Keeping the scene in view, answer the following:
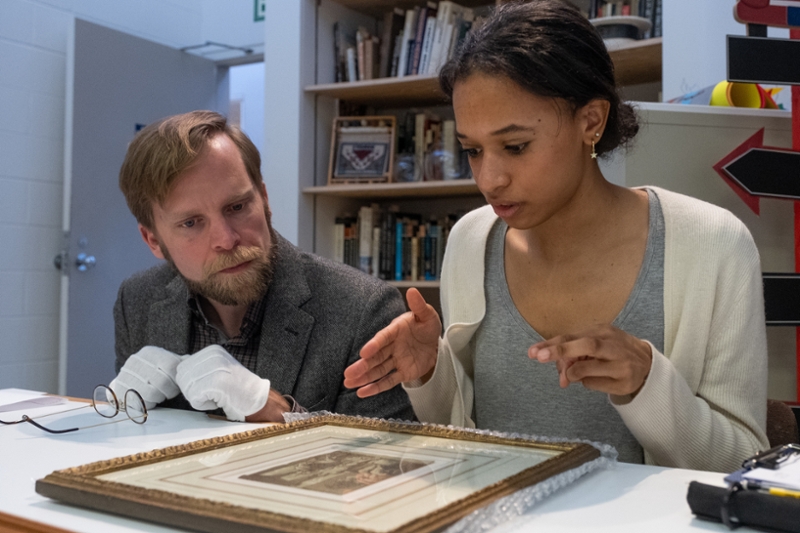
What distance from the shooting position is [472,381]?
1.30 m

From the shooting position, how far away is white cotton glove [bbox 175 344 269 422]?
1.08 metres

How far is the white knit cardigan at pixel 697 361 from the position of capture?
3.06ft

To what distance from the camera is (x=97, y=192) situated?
3479 mm

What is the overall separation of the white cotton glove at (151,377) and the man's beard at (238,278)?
0.78 ft

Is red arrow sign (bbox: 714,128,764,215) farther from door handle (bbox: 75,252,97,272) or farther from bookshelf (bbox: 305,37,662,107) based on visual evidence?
door handle (bbox: 75,252,97,272)

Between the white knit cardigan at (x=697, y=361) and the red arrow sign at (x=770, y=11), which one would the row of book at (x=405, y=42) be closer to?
the red arrow sign at (x=770, y=11)

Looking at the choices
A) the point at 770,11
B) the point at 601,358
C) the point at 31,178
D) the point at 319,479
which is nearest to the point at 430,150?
the point at 770,11

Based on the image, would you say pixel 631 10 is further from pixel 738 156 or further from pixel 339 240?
pixel 339 240

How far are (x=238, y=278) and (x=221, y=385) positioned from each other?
0.38 m

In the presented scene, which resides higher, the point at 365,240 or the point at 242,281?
the point at 365,240

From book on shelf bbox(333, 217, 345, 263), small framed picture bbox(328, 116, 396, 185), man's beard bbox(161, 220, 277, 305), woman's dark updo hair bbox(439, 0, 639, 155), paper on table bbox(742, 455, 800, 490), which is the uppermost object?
small framed picture bbox(328, 116, 396, 185)

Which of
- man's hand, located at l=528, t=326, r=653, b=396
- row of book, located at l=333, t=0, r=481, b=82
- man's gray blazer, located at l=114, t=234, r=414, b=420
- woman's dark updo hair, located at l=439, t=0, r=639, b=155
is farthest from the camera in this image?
row of book, located at l=333, t=0, r=481, b=82

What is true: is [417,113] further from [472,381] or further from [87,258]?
[472,381]

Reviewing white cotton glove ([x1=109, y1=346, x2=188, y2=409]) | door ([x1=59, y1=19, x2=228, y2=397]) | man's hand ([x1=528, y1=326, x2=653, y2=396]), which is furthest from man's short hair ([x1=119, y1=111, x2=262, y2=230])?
door ([x1=59, y1=19, x2=228, y2=397])
